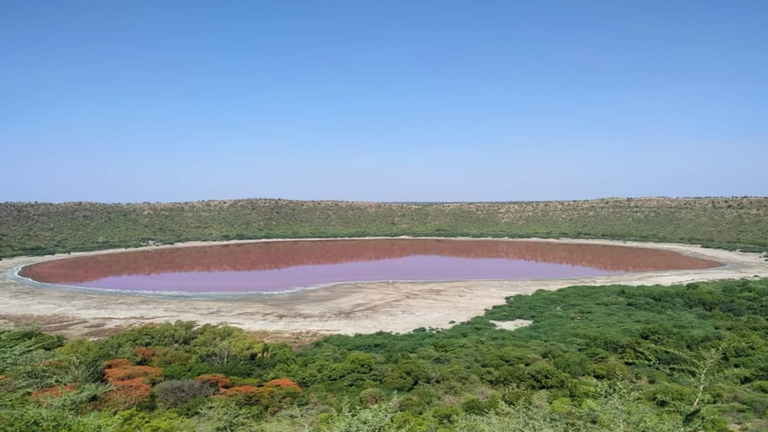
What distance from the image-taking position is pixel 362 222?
79.5 metres

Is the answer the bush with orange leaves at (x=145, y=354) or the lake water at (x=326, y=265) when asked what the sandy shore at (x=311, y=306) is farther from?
the bush with orange leaves at (x=145, y=354)

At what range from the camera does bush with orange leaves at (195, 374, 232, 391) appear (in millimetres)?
13367

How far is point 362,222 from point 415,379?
65503 mm

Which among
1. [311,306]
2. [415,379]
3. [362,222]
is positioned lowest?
[311,306]

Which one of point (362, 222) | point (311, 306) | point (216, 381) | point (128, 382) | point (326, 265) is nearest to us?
point (128, 382)

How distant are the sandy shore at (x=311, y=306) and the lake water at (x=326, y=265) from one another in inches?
123

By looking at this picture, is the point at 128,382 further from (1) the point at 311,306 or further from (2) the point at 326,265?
(2) the point at 326,265

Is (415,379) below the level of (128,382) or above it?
below

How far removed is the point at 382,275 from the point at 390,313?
40.4 feet

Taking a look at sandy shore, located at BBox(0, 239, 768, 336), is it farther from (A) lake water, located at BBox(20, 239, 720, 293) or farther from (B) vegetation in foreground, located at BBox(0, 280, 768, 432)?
(A) lake water, located at BBox(20, 239, 720, 293)

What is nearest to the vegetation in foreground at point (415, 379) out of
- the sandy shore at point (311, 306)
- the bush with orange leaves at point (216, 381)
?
the bush with orange leaves at point (216, 381)

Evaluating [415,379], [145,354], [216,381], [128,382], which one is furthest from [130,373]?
[415,379]

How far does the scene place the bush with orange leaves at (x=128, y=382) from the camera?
11.9 meters

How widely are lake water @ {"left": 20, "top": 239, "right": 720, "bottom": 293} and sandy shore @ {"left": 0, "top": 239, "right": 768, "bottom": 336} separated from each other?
3.13 metres
